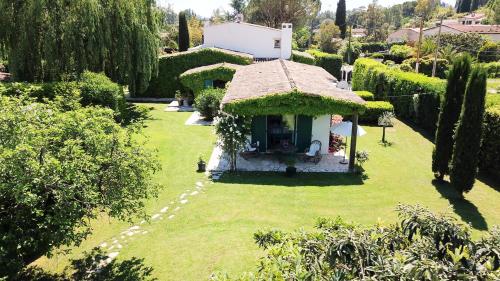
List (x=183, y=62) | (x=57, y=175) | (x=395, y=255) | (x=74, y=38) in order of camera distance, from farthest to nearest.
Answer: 1. (x=183, y=62)
2. (x=74, y=38)
3. (x=57, y=175)
4. (x=395, y=255)

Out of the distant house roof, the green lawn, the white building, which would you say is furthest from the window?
the green lawn

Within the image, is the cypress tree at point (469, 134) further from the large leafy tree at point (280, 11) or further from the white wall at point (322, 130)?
the large leafy tree at point (280, 11)

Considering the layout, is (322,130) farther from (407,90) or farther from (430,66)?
(430,66)

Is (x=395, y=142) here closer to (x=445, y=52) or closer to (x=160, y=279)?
(x=160, y=279)

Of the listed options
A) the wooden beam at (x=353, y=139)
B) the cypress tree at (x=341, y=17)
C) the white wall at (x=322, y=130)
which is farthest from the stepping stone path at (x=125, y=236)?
the cypress tree at (x=341, y=17)

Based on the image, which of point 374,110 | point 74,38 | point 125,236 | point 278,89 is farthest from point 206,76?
point 125,236

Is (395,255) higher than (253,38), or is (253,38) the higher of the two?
(253,38)
